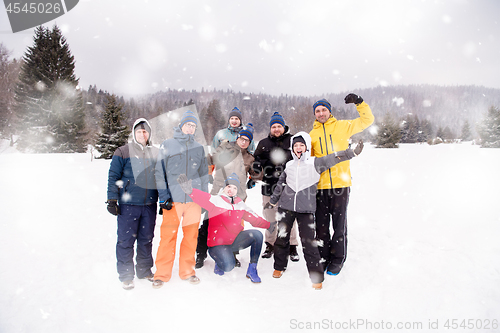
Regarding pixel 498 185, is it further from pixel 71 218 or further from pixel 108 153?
pixel 108 153

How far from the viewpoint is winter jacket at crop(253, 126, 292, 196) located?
434 centimetres

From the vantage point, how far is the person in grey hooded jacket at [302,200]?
139 inches

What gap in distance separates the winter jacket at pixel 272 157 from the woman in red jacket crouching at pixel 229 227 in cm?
73

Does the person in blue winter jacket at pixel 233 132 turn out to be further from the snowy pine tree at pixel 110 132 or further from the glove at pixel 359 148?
the snowy pine tree at pixel 110 132

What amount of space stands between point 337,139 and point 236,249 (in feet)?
7.63

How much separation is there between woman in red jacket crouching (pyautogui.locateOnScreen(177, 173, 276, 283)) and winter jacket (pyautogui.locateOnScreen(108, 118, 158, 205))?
0.88m

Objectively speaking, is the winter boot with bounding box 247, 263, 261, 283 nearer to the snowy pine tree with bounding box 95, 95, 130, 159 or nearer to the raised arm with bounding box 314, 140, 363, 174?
the raised arm with bounding box 314, 140, 363, 174

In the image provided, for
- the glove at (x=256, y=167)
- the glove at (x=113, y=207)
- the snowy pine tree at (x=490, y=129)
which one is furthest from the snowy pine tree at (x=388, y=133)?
the glove at (x=113, y=207)

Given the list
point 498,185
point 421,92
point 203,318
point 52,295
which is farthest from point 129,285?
point 421,92

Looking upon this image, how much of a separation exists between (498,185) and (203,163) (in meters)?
6.05

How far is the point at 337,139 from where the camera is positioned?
3.72 m

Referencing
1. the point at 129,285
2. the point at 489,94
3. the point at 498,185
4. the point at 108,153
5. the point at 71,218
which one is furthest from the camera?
the point at 489,94

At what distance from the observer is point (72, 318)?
281 cm

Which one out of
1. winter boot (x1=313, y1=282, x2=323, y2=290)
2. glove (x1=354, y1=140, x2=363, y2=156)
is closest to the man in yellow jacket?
winter boot (x1=313, y1=282, x2=323, y2=290)
